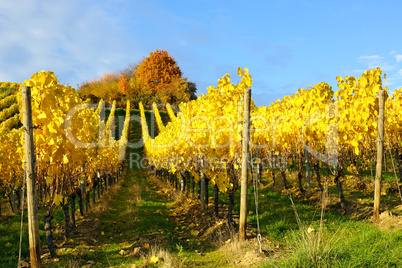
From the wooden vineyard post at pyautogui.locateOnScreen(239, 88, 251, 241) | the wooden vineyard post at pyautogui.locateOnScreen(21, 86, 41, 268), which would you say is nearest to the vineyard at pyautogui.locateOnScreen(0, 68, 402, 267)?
the wooden vineyard post at pyautogui.locateOnScreen(239, 88, 251, 241)

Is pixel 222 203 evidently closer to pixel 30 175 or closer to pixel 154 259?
pixel 154 259

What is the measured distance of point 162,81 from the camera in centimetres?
7219

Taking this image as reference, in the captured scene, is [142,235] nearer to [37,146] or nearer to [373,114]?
[37,146]

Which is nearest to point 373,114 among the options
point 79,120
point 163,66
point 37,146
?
point 79,120

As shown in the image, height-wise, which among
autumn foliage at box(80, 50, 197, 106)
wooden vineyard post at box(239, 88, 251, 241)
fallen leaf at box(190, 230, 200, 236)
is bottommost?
fallen leaf at box(190, 230, 200, 236)

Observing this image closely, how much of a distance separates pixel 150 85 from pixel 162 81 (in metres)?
3.53

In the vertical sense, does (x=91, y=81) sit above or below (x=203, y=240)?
above

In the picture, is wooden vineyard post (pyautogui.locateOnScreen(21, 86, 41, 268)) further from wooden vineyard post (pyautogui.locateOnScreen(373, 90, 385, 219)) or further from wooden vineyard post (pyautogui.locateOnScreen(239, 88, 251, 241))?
wooden vineyard post (pyautogui.locateOnScreen(373, 90, 385, 219))

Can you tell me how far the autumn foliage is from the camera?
206ft

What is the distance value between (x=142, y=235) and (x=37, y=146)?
12.0 feet

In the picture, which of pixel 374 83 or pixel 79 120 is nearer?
pixel 79 120

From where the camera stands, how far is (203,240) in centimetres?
684

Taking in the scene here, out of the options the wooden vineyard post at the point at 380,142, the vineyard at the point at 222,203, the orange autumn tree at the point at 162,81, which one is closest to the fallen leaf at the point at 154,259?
the vineyard at the point at 222,203

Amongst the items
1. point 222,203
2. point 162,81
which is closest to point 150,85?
point 162,81
